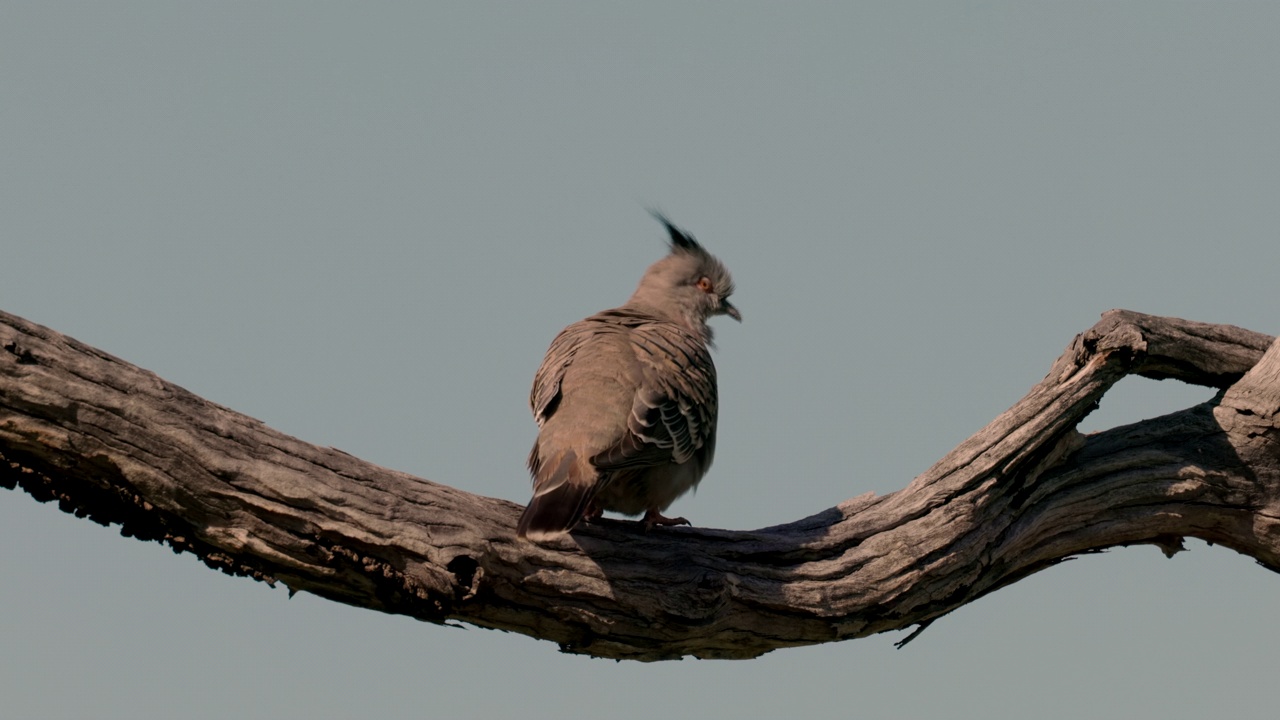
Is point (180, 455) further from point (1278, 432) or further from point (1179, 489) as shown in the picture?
point (1278, 432)

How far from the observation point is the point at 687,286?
8.11 metres

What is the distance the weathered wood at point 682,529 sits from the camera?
14.3ft

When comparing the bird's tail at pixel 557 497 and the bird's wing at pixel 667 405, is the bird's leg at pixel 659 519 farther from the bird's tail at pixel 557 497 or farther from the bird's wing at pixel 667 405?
the bird's tail at pixel 557 497

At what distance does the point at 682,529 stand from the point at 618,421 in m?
0.56

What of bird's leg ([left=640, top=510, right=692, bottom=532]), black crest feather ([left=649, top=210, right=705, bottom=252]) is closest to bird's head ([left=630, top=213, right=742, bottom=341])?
black crest feather ([left=649, top=210, right=705, bottom=252])

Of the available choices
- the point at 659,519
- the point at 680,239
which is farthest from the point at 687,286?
the point at 659,519

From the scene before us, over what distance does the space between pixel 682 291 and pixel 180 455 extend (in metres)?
4.22

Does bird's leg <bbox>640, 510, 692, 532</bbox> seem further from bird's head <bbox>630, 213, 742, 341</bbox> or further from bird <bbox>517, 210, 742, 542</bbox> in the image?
bird's head <bbox>630, 213, 742, 341</bbox>

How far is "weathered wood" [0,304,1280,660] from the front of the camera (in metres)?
4.36

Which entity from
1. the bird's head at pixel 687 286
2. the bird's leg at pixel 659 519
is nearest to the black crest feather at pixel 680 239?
the bird's head at pixel 687 286

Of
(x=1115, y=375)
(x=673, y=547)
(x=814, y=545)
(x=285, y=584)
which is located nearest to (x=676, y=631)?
(x=673, y=547)

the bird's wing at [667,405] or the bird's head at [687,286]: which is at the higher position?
the bird's head at [687,286]

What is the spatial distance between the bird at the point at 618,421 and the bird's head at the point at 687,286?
87 centimetres

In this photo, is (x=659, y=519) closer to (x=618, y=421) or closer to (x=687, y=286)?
(x=618, y=421)
